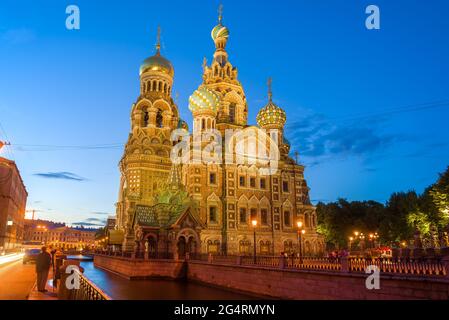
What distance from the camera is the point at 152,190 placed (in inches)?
1889

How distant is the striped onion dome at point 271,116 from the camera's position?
49000 millimetres

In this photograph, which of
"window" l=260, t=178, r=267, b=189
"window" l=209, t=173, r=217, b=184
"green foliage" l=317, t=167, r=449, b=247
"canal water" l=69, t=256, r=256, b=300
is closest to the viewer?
"canal water" l=69, t=256, r=256, b=300

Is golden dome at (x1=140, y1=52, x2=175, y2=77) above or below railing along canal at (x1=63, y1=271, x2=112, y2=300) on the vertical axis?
above

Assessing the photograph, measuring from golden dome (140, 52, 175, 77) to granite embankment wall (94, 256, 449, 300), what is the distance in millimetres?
28153

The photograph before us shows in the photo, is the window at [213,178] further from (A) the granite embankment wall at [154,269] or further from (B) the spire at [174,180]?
(A) the granite embankment wall at [154,269]

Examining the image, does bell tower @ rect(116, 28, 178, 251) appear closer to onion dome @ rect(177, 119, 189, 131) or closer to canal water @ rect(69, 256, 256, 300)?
onion dome @ rect(177, 119, 189, 131)

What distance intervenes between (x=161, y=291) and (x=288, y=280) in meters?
9.57

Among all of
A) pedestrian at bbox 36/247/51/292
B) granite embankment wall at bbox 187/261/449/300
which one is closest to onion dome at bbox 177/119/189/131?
granite embankment wall at bbox 187/261/449/300

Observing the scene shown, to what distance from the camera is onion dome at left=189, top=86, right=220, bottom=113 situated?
148ft

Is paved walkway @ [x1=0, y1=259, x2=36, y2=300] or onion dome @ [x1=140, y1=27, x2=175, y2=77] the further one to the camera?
onion dome @ [x1=140, y1=27, x2=175, y2=77]

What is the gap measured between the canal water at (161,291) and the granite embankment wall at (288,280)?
0.76 m

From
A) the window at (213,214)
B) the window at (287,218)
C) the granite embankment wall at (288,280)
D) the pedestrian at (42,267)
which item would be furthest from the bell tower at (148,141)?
the pedestrian at (42,267)

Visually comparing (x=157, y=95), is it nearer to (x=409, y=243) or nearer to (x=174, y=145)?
(x=174, y=145)

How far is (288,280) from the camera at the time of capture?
21000 millimetres
